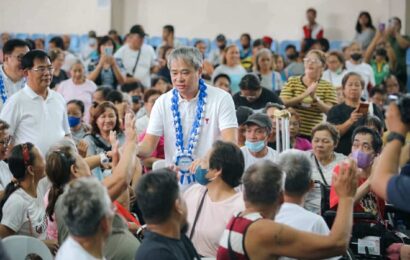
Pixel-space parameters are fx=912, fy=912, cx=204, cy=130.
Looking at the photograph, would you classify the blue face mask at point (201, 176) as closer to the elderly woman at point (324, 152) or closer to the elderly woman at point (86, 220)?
the elderly woman at point (86, 220)

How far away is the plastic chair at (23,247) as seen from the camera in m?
4.98

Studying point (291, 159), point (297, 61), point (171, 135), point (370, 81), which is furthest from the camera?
point (297, 61)

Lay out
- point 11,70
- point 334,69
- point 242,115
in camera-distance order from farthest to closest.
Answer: point 334,69 < point 242,115 < point 11,70

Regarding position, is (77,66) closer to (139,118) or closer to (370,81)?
(139,118)

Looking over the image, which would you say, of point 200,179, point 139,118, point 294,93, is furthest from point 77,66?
point 200,179

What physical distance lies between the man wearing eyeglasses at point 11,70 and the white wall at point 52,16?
10.9 metres

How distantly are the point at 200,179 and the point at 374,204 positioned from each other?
206 cm

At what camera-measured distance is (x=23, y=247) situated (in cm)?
504

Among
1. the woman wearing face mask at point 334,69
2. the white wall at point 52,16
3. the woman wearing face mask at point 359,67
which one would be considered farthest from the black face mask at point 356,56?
the white wall at point 52,16

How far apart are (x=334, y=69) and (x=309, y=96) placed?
3089mm

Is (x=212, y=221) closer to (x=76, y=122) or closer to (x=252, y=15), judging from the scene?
(x=76, y=122)

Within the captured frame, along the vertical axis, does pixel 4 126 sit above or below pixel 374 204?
above

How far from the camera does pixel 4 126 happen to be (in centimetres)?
662

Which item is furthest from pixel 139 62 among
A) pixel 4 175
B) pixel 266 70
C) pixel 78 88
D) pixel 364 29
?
pixel 4 175
